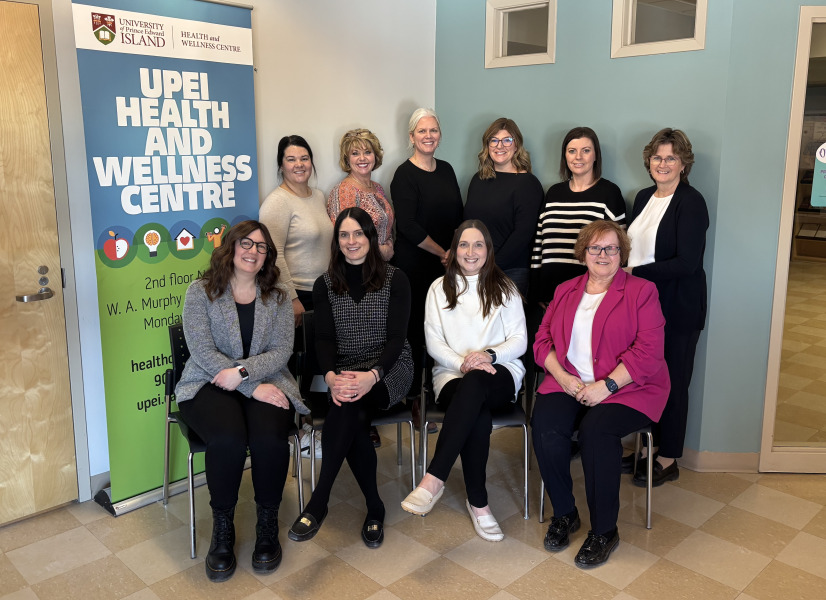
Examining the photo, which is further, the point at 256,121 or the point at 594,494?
the point at 256,121

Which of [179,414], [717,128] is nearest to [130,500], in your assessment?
[179,414]

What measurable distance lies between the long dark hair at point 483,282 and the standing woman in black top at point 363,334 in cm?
20

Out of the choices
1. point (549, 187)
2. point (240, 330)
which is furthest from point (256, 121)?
point (549, 187)

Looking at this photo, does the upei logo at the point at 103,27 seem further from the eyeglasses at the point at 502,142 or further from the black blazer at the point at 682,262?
the black blazer at the point at 682,262

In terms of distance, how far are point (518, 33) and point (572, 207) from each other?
3.96 ft

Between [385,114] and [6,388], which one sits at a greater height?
[385,114]

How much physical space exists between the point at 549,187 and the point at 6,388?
2.85m

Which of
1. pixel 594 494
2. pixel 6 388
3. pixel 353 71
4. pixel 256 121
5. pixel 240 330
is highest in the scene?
pixel 353 71

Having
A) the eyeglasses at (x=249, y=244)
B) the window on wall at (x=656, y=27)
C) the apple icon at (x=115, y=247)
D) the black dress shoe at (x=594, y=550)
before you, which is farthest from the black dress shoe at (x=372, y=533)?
the window on wall at (x=656, y=27)

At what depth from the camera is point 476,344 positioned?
10.6ft

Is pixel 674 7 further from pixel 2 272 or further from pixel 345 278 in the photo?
pixel 2 272

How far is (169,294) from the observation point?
3.29m

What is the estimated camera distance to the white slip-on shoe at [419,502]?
2.74 m

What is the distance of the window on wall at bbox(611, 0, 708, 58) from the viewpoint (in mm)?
3404
